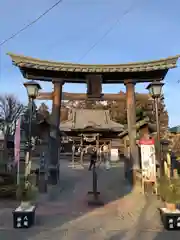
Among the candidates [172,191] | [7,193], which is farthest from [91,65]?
[172,191]

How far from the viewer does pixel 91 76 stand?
11812mm

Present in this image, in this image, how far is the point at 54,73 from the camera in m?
11.8

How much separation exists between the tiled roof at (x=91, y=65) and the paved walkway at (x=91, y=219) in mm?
5406

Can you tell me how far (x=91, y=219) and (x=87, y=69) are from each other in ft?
23.6

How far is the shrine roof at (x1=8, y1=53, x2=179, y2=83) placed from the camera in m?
11.4

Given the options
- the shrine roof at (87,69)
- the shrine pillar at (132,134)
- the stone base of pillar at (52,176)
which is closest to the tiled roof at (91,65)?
the shrine roof at (87,69)

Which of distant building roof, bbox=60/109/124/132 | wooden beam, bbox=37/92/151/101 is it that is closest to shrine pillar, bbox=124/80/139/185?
wooden beam, bbox=37/92/151/101

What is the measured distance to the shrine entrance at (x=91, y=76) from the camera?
1136 cm

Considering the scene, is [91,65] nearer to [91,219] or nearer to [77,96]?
[77,96]

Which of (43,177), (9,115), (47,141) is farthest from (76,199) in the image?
(9,115)

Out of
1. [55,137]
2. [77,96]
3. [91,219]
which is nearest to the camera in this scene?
[91,219]

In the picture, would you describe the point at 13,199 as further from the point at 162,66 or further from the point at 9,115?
the point at 9,115

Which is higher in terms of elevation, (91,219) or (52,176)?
(52,176)

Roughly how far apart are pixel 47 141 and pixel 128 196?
13.4ft
